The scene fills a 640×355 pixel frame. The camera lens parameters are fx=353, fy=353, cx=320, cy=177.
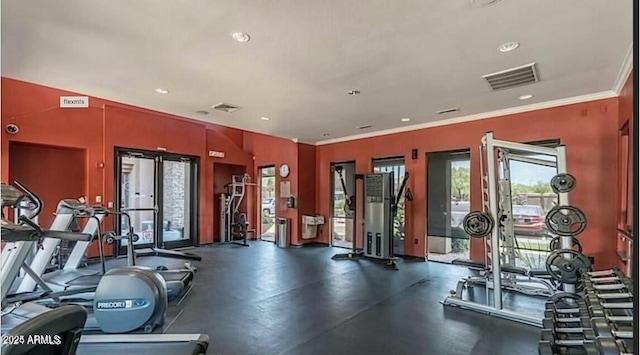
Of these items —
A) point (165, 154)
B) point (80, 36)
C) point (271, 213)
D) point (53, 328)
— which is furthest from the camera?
point (271, 213)

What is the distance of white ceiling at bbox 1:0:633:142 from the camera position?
2.89 meters

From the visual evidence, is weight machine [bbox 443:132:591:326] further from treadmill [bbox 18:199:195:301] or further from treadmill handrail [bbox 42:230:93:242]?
treadmill handrail [bbox 42:230:93:242]

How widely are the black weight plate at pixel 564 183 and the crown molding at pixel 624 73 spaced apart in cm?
Answer: 128

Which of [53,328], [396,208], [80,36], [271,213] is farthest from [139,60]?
[271,213]

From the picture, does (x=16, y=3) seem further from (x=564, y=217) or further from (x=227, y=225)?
(x=227, y=225)

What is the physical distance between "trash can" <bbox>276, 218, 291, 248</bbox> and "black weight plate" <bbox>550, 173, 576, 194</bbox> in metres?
5.86

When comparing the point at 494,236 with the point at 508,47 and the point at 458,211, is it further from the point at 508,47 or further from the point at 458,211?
the point at 458,211

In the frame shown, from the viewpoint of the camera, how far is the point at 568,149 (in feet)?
17.2

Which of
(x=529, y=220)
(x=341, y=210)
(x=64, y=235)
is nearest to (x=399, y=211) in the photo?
(x=341, y=210)

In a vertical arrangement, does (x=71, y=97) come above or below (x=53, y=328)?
above

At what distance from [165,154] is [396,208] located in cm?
505

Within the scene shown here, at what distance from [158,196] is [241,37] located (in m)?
5.44

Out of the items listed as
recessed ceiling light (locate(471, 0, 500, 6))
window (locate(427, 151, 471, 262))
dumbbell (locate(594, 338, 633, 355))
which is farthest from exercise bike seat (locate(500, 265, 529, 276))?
recessed ceiling light (locate(471, 0, 500, 6))

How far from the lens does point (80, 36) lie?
3.38 m
